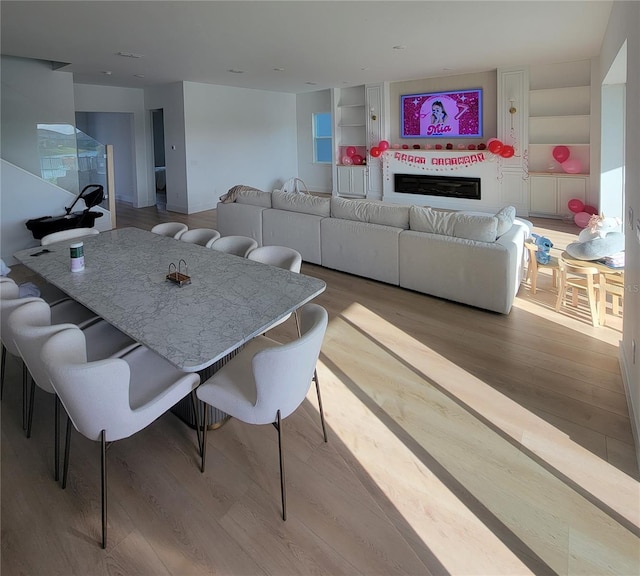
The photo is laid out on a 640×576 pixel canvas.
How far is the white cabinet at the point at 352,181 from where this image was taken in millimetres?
10125

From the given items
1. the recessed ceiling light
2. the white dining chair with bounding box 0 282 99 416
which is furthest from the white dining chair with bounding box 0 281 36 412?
the recessed ceiling light

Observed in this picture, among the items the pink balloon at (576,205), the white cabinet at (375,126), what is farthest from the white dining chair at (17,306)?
the white cabinet at (375,126)

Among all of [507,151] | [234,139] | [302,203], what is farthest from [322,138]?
[302,203]

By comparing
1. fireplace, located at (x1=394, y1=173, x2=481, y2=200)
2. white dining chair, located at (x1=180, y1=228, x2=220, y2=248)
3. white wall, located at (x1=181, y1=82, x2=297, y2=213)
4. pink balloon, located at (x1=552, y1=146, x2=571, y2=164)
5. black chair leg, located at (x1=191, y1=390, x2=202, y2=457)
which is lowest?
black chair leg, located at (x1=191, y1=390, x2=202, y2=457)

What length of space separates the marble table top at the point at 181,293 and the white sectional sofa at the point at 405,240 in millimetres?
1865

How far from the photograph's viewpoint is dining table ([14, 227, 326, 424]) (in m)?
1.74

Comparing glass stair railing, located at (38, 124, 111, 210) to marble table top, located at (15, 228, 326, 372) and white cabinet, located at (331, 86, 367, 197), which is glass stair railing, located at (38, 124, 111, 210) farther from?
white cabinet, located at (331, 86, 367, 197)

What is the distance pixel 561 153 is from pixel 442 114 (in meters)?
2.50

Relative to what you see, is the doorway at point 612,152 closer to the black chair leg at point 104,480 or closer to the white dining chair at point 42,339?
the white dining chair at point 42,339

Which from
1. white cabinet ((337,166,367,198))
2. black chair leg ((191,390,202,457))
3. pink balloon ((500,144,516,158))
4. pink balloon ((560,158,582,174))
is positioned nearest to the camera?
black chair leg ((191,390,202,457))

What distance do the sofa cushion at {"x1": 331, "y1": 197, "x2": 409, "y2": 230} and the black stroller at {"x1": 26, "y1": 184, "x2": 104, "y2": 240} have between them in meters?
3.84

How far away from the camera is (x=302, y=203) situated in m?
5.02

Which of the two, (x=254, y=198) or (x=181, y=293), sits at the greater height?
(x=254, y=198)

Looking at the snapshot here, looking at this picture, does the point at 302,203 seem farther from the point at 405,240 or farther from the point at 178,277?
the point at 178,277
